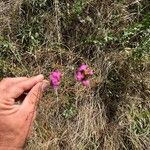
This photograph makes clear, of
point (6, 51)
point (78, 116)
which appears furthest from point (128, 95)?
point (6, 51)

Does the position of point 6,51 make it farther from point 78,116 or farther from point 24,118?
point 24,118

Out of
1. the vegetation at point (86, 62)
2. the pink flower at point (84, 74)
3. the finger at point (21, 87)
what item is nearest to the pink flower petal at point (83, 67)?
the pink flower at point (84, 74)

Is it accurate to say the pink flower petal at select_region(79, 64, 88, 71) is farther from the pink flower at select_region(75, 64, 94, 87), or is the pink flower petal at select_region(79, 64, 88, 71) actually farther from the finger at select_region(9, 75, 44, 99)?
the finger at select_region(9, 75, 44, 99)

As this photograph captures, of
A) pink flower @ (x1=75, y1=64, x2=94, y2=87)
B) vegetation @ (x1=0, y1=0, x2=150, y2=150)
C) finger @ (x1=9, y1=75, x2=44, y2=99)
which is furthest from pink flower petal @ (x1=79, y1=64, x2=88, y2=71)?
finger @ (x1=9, y1=75, x2=44, y2=99)

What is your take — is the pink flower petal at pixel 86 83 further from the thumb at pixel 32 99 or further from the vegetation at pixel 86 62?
the thumb at pixel 32 99

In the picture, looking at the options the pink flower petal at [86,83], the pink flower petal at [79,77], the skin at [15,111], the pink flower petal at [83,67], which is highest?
the skin at [15,111]
